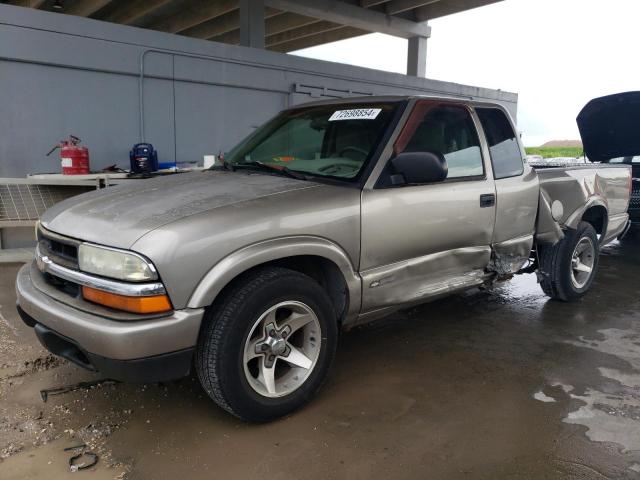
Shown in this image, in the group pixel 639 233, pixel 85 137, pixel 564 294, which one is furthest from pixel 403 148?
pixel 639 233

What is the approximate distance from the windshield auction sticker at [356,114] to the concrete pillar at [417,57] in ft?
47.4

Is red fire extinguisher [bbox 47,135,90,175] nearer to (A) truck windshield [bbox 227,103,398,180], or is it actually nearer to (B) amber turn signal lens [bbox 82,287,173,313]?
(A) truck windshield [bbox 227,103,398,180]

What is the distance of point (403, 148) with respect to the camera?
329 centimetres

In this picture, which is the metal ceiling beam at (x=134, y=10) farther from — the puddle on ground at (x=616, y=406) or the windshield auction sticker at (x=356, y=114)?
the puddle on ground at (x=616, y=406)

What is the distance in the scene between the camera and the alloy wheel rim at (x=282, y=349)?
267cm

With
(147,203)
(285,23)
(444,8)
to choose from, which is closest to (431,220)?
(147,203)

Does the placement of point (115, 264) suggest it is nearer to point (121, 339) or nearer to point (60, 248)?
point (121, 339)

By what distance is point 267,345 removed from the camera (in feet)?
8.83

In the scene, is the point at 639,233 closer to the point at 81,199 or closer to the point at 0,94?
the point at 81,199

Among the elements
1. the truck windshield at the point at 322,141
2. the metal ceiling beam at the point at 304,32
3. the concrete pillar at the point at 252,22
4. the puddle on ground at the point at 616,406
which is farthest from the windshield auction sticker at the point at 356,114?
the metal ceiling beam at the point at 304,32

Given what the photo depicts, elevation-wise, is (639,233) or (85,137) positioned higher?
(85,137)

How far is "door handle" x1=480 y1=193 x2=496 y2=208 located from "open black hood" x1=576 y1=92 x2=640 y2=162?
189 inches

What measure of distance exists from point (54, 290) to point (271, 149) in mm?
1771

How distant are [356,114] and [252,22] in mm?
9887
